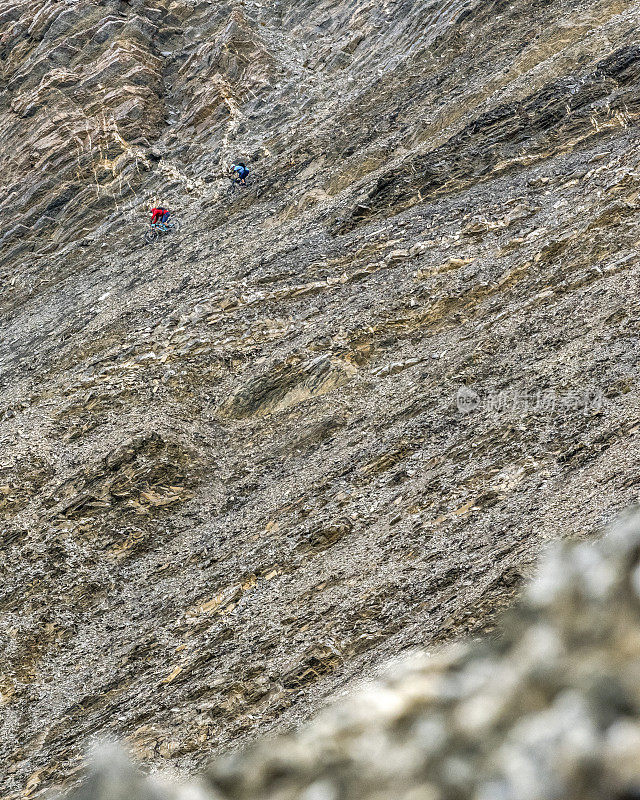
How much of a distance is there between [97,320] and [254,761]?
18.2 m

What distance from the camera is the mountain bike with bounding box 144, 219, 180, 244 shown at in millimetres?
23359

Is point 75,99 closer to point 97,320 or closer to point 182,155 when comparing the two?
point 182,155

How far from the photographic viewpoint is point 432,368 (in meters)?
16.5

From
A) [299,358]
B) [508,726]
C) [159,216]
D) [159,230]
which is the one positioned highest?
[159,216]

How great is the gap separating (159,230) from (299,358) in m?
9.02

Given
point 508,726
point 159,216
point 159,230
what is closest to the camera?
point 508,726

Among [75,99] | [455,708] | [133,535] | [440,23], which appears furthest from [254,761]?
[75,99]

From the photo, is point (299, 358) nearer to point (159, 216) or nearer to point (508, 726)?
point (159, 216)

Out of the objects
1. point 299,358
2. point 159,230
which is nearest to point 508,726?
point 299,358

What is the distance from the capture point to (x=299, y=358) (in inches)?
703

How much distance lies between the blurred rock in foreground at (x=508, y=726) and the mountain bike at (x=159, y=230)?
20.9 meters

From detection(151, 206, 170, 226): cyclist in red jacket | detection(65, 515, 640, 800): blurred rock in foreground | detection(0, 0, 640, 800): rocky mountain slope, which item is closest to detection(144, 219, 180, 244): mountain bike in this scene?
detection(151, 206, 170, 226): cyclist in red jacket

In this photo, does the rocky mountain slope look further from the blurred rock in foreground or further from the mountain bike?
the blurred rock in foreground

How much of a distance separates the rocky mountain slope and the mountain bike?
0.49 meters
